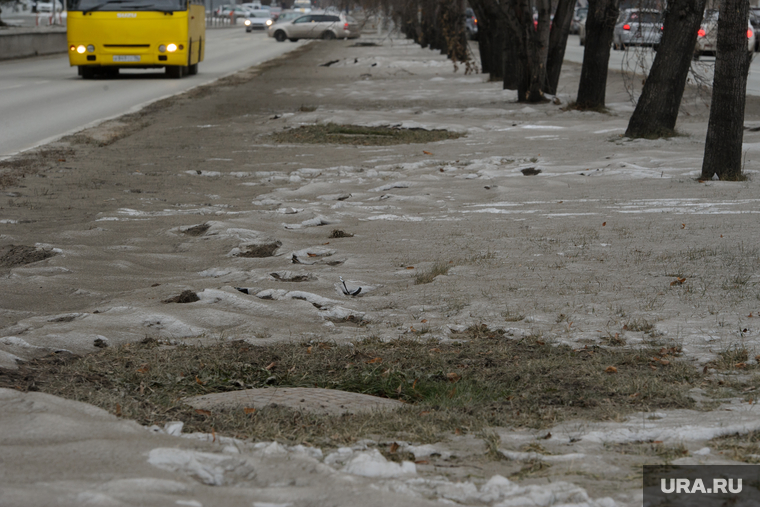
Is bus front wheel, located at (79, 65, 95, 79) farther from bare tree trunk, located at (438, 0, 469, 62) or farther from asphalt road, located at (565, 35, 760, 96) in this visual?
asphalt road, located at (565, 35, 760, 96)

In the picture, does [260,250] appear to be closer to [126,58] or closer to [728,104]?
[728,104]

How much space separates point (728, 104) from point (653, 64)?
2778mm

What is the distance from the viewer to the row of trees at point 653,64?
8.91 meters

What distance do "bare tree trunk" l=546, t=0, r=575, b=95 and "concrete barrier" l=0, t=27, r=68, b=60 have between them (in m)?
21.7

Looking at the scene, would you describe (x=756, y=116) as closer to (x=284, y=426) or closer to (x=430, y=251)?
(x=430, y=251)

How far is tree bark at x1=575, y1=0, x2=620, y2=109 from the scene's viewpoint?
14.8 m

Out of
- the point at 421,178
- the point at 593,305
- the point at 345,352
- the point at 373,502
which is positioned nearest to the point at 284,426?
the point at 373,502

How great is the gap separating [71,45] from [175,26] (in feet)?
8.90

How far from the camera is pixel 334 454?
2.95 metres

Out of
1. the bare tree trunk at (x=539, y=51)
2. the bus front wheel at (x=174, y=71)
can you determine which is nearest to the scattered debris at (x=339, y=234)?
the bare tree trunk at (x=539, y=51)

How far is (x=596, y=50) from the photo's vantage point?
15.2m

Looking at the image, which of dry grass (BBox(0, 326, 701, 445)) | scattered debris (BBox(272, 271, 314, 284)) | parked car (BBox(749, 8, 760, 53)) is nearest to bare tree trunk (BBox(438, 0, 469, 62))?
parked car (BBox(749, 8, 760, 53))

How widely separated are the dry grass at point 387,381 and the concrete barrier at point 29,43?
3105 centimetres

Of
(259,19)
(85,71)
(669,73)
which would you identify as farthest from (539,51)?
(259,19)
